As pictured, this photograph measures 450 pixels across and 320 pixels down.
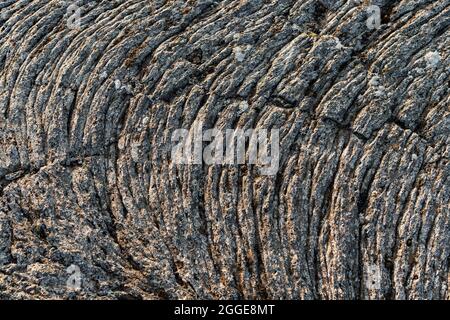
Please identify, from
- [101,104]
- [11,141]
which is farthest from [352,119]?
[11,141]

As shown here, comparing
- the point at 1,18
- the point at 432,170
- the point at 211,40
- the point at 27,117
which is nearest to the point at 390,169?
the point at 432,170

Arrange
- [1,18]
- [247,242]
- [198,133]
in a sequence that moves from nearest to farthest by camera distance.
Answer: [247,242] → [198,133] → [1,18]

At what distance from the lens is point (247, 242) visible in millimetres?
16125

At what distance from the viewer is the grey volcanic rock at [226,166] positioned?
1569 cm

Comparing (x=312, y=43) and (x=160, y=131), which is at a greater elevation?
(x=312, y=43)

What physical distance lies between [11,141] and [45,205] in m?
2.70

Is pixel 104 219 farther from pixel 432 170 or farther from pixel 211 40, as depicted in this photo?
pixel 432 170

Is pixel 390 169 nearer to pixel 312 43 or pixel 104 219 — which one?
pixel 312 43

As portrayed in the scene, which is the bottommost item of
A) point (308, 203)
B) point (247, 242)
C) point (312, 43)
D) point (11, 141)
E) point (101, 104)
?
point (247, 242)

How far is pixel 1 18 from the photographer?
64.0 feet

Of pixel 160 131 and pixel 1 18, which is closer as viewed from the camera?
pixel 160 131

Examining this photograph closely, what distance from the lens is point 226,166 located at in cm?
1694

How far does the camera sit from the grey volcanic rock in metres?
15.7

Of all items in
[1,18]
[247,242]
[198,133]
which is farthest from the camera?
[1,18]
